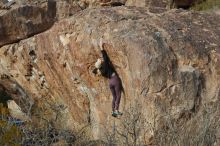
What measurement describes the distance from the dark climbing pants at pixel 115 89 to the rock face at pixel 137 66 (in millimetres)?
170

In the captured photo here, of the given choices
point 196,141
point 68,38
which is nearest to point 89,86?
point 68,38

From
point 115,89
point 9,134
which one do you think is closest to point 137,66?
point 115,89

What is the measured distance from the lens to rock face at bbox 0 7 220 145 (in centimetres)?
1106

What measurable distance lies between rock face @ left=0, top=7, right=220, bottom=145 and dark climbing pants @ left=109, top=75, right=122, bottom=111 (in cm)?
17

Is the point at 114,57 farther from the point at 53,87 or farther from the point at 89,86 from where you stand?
the point at 53,87

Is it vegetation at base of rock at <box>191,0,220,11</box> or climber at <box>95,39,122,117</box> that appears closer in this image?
climber at <box>95,39,122,117</box>

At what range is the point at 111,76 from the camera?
12203 millimetres

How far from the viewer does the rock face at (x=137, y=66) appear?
36.3ft

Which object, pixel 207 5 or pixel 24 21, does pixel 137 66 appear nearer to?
pixel 207 5

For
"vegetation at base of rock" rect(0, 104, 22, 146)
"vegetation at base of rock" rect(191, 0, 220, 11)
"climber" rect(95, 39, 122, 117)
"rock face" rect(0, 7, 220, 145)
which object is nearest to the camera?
"vegetation at base of rock" rect(0, 104, 22, 146)

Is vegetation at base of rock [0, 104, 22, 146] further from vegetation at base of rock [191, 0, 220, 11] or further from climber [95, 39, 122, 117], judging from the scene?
vegetation at base of rock [191, 0, 220, 11]

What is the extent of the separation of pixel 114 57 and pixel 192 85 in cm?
189

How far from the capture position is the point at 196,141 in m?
7.51

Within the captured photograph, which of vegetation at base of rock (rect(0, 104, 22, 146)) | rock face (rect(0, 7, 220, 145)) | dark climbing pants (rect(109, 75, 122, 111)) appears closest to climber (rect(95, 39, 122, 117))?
dark climbing pants (rect(109, 75, 122, 111))
